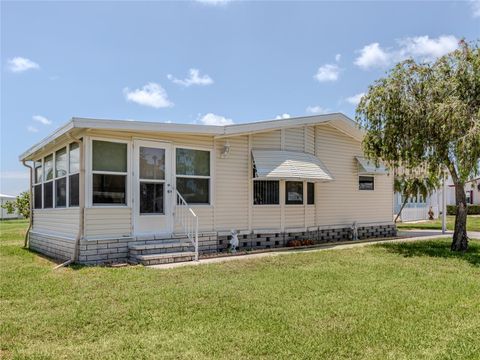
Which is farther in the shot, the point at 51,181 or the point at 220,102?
the point at 220,102

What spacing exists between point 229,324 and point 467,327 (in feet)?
8.77

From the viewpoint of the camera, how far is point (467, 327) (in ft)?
14.3

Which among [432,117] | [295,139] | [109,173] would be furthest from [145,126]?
[432,117]

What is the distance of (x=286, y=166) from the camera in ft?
35.0

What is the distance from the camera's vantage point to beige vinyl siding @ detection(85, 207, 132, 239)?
812cm

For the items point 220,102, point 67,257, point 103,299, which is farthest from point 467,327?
point 220,102

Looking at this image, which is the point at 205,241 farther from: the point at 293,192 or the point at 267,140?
the point at 267,140

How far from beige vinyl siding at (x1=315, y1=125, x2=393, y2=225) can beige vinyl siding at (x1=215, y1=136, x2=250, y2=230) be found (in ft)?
9.15

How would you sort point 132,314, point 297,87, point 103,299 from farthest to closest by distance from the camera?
1. point 297,87
2. point 103,299
3. point 132,314

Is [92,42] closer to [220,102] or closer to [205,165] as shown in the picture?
[205,165]

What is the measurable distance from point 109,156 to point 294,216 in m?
5.67

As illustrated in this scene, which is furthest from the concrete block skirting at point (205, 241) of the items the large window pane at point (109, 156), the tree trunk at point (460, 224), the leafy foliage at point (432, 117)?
the tree trunk at point (460, 224)

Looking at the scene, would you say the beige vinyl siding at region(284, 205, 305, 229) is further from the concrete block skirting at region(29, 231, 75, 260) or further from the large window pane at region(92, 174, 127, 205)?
the concrete block skirting at region(29, 231, 75, 260)

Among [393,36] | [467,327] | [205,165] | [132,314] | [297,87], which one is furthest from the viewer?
[297,87]
